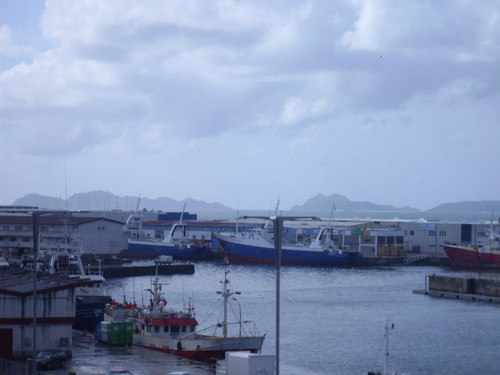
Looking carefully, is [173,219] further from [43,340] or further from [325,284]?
[43,340]

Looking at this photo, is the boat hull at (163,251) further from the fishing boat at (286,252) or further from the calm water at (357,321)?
the calm water at (357,321)

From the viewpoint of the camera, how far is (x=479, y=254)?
4150 centimetres

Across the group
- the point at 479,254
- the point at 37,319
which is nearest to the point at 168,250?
the point at 479,254

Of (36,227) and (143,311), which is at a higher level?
(36,227)

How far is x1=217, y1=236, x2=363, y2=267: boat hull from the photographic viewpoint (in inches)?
1692

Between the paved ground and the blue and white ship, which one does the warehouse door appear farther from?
the blue and white ship

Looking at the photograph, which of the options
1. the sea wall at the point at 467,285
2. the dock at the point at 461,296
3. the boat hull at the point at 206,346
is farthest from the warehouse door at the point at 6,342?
the sea wall at the point at 467,285

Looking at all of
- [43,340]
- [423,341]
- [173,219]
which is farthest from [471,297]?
[173,219]

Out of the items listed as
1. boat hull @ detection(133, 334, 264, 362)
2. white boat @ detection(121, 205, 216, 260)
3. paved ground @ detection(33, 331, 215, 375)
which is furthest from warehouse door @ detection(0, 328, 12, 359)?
white boat @ detection(121, 205, 216, 260)

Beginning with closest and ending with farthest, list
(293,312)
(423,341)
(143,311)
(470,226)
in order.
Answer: (143,311)
(423,341)
(293,312)
(470,226)

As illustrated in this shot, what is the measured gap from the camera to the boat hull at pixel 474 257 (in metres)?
40.9

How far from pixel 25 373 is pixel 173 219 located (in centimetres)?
5395

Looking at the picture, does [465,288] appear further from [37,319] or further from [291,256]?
[37,319]

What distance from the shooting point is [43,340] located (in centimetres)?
1243
